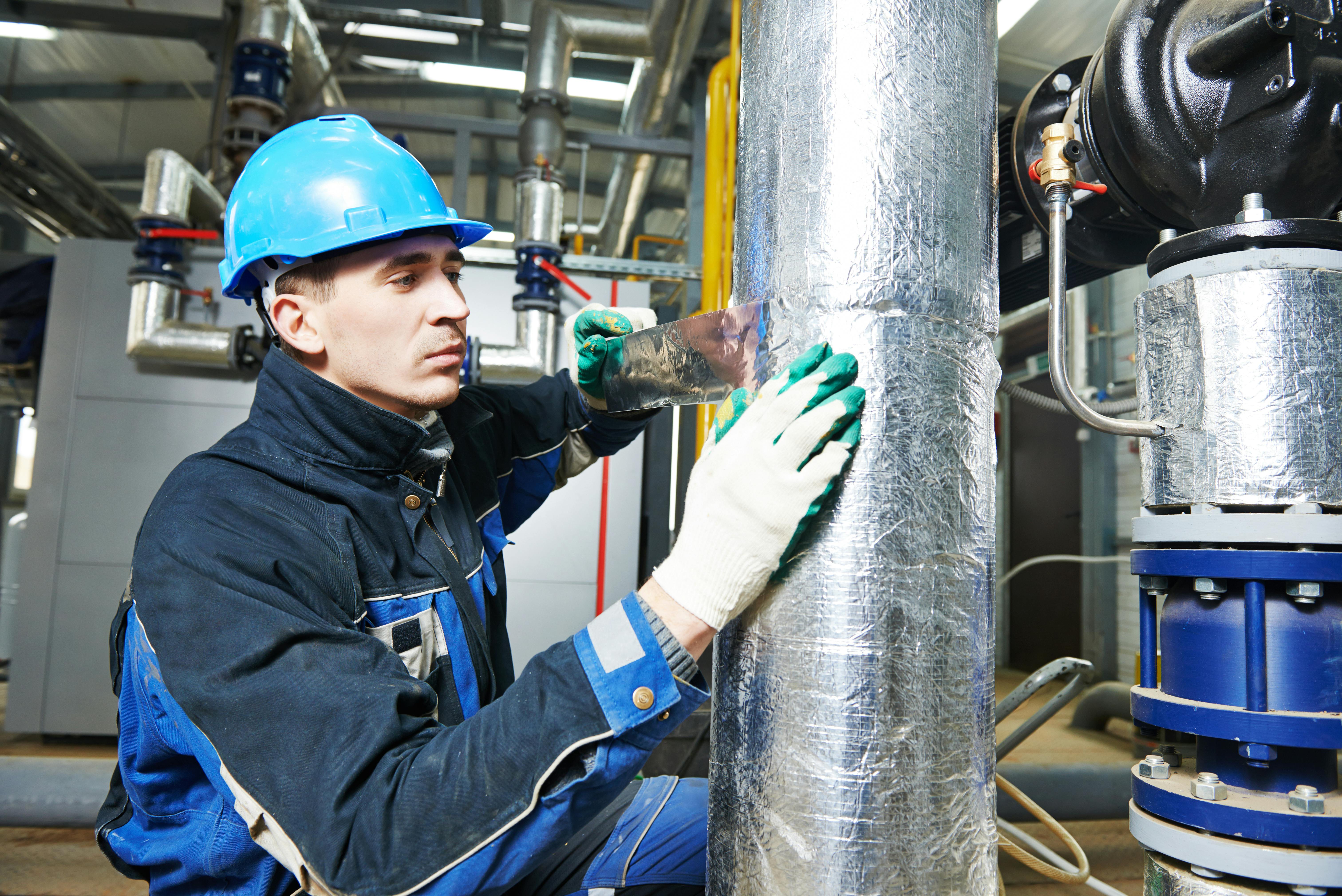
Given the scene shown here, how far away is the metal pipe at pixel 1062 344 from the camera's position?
0.79 meters

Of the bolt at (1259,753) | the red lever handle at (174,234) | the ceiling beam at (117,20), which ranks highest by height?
the ceiling beam at (117,20)

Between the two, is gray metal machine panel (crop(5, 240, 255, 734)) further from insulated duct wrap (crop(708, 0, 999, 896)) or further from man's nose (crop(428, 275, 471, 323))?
insulated duct wrap (crop(708, 0, 999, 896))

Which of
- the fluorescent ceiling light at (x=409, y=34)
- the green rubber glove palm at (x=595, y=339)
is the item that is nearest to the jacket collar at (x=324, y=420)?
the green rubber glove palm at (x=595, y=339)

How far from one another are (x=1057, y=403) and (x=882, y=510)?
673 mm

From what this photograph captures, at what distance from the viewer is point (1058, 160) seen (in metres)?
0.83

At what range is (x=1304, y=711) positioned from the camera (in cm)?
69

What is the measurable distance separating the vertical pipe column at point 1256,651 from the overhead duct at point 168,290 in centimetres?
325

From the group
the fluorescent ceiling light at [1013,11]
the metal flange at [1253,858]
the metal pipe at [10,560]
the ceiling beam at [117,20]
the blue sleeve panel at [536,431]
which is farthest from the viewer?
the metal pipe at [10,560]

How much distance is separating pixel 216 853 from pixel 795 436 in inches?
31.4

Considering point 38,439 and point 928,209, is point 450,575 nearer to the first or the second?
point 928,209

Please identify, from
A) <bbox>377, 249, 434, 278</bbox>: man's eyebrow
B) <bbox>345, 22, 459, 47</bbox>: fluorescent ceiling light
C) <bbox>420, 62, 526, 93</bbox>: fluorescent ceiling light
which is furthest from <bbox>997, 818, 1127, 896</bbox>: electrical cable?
<bbox>420, 62, 526, 93</bbox>: fluorescent ceiling light

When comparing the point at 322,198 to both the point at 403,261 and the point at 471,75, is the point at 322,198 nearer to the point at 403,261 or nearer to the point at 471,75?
the point at 403,261

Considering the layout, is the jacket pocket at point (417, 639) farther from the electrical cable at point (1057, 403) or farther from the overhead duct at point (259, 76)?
the overhead duct at point (259, 76)

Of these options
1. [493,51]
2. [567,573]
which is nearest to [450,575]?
[567,573]
